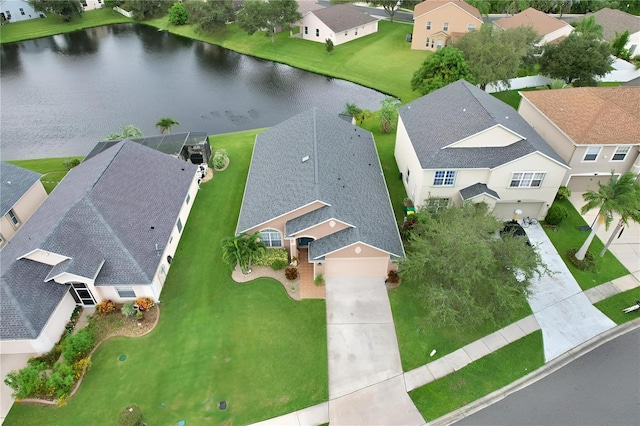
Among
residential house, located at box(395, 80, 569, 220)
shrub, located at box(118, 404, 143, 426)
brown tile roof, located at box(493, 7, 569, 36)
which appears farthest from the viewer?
brown tile roof, located at box(493, 7, 569, 36)

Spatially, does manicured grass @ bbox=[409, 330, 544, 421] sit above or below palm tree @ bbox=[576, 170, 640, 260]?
below

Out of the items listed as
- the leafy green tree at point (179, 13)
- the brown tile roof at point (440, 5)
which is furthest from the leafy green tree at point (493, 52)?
the leafy green tree at point (179, 13)

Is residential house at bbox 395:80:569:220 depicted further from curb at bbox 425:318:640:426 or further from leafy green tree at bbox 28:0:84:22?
leafy green tree at bbox 28:0:84:22

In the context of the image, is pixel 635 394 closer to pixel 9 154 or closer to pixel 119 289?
pixel 119 289

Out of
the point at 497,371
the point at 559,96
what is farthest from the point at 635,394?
the point at 559,96

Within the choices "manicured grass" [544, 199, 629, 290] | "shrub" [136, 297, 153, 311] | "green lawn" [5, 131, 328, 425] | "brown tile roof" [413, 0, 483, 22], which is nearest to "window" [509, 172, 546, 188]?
"manicured grass" [544, 199, 629, 290]

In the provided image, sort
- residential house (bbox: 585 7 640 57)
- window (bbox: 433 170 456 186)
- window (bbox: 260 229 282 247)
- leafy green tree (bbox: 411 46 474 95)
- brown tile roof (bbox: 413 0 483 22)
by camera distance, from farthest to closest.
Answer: brown tile roof (bbox: 413 0 483 22) < residential house (bbox: 585 7 640 57) < leafy green tree (bbox: 411 46 474 95) < window (bbox: 433 170 456 186) < window (bbox: 260 229 282 247)
